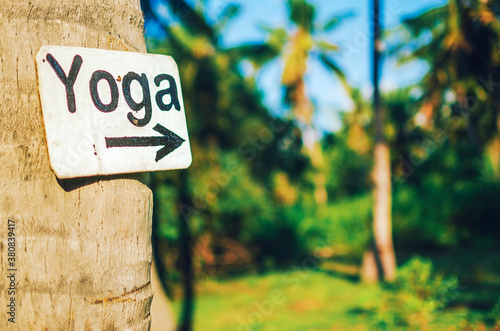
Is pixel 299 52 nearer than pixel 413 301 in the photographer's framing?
No

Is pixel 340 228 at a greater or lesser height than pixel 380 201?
lesser

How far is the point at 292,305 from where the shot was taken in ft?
30.3

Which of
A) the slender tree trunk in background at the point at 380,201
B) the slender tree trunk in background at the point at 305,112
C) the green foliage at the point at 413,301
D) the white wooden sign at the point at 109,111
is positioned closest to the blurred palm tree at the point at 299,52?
the slender tree trunk in background at the point at 305,112

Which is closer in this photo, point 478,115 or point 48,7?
point 48,7

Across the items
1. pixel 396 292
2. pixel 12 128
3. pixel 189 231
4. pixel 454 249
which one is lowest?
pixel 454 249

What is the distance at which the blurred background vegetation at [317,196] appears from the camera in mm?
8211

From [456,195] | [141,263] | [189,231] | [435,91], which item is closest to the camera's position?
[141,263]

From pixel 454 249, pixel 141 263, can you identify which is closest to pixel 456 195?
pixel 454 249

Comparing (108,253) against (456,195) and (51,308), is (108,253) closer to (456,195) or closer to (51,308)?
(51,308)

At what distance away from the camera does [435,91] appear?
41.9 ft

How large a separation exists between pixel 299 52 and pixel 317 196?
7903 millimetres

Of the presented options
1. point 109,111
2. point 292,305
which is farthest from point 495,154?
point 109,111

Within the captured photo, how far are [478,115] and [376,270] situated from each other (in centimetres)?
1077

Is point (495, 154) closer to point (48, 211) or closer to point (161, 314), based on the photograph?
point (161, 314)
